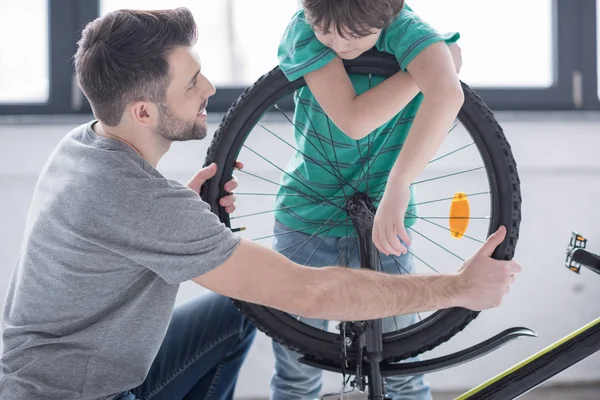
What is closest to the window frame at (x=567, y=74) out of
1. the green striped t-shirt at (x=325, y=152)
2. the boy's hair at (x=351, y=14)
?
the green striped t-shirt at (x=325, y=152)

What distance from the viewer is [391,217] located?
112cm

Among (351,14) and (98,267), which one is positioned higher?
(351,14)

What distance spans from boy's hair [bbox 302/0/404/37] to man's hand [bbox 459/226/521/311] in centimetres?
41

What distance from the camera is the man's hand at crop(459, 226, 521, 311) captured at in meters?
1.15

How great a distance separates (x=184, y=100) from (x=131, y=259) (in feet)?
0.92

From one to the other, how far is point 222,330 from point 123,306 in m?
0.30

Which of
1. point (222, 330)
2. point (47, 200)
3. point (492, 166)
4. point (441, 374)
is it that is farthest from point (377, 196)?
point (441, 374)

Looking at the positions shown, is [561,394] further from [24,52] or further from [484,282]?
[24,52]

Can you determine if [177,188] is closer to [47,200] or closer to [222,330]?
[47,200]

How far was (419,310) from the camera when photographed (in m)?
1.14

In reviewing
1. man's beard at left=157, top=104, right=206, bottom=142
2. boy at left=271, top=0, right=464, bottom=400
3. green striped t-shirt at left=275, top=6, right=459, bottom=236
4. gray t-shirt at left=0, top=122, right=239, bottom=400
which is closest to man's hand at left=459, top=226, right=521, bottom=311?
boy at left=271, top=0, right=464, bottom=400

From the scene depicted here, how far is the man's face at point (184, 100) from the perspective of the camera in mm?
1187

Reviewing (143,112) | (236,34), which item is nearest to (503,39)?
(236,34)

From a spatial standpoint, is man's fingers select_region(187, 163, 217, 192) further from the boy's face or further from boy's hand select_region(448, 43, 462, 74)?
boy's hand select_region(448, 43, 462, 74)
